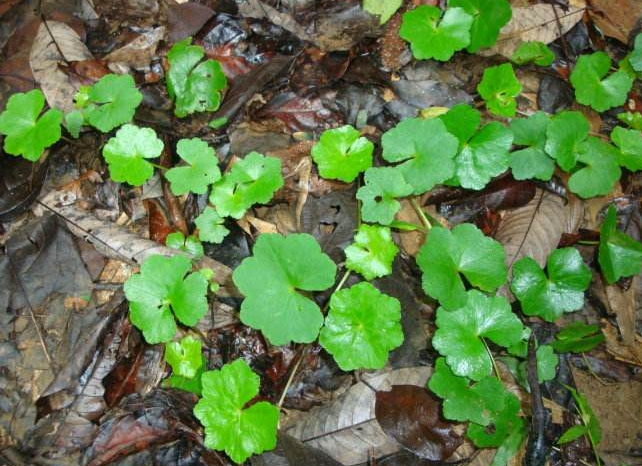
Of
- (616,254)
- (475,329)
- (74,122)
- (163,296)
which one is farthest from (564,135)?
(74,122)

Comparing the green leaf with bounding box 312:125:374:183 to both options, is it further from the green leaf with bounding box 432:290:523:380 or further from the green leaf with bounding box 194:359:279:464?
the green leaf with bounding box 194:359:279:464


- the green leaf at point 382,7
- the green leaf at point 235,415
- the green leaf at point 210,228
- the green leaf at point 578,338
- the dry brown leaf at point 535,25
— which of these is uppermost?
the green leaf at point 382,7

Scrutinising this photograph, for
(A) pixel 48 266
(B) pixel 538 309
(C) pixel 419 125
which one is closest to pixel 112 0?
(A) pixel 48 266

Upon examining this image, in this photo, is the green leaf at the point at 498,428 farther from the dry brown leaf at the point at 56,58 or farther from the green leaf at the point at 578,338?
the dry brown leaf at the point at 56,58

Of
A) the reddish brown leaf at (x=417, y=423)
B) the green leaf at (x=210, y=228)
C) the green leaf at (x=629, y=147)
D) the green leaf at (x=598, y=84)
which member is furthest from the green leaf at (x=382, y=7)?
the reddish brown leaf at (x=417, y=423)

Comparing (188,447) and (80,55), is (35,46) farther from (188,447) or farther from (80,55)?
(188,447)

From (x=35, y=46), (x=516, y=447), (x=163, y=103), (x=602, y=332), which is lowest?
(x=516, y=447)
